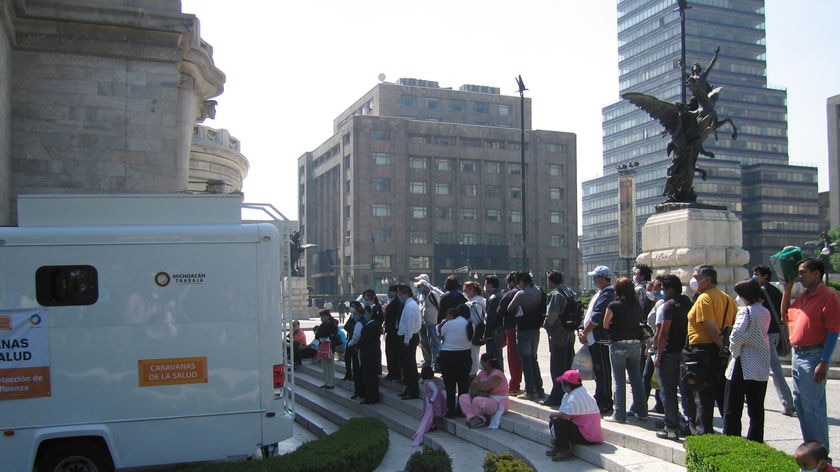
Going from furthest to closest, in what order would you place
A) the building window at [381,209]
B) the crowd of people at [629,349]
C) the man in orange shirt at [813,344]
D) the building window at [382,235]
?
the building window at [381,209]
the building window at [382,235]
the crowd of people at [629,349]
the man in orange shirt at [813,344]

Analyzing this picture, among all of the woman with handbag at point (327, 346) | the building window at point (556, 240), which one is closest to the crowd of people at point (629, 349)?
the woman with handbag at point (327, 346)

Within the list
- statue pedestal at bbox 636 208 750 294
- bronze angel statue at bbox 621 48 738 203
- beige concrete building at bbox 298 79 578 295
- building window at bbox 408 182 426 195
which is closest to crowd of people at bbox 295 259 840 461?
statue pedestal at bbox 636 208 750 294

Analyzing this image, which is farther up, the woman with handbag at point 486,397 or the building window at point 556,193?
the building window at point 556,193

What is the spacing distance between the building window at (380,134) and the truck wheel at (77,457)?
8367 centimetres

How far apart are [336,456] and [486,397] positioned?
2680 millimetres

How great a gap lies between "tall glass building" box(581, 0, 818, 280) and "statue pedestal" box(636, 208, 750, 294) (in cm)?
9702

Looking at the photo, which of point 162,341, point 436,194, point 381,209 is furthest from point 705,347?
point 436,194

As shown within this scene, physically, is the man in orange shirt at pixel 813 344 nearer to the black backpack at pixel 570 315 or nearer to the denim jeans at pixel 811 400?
the denim jeans at pixel 811 400

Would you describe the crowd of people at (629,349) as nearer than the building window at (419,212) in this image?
Yes

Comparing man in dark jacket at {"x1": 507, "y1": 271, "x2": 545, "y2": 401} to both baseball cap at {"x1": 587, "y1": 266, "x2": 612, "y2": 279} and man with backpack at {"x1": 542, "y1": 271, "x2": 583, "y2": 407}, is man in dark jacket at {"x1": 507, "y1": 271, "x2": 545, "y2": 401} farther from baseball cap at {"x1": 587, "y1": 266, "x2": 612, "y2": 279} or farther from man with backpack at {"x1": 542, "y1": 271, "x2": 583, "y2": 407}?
baseball cap at {"x1": 587, "y1": 266, "x2": 612, "y2": 279}

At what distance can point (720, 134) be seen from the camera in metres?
110

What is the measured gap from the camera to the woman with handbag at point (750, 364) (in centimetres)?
686

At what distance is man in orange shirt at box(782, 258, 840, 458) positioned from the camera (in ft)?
21.3

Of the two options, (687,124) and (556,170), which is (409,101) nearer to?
(556,170)
